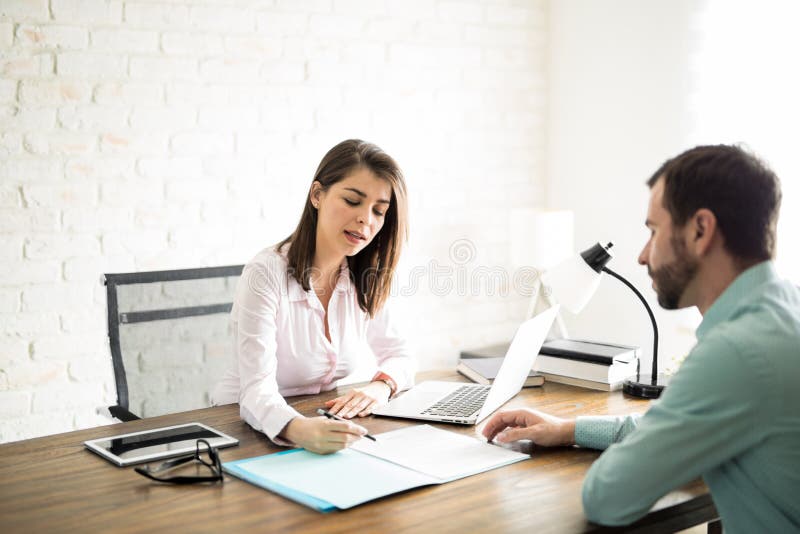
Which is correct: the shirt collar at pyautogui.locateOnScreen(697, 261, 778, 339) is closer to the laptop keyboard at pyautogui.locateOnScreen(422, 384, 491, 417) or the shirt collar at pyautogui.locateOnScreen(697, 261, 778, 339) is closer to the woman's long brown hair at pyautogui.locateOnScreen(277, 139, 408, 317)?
the laptop keyboard at pyautogui.locateOnScreen(422, 384, 491, 417)

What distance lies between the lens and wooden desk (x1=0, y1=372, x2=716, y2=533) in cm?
122

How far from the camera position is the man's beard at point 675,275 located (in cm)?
129

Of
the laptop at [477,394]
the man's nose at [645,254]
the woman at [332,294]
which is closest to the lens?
the man's nose at [645,254]

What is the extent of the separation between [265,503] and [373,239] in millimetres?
1017

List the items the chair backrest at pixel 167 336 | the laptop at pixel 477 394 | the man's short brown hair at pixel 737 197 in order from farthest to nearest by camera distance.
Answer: the chair backrest at pixel 167 336 < the laptop at pixel 477 394 < the man's short brown hair at pixel 737 197

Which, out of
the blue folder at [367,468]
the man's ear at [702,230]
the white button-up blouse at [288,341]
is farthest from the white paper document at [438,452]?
the man's ear at [702,230]

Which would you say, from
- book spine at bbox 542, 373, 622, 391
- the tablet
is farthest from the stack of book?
the tablet

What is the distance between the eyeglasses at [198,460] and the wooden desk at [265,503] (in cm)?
1

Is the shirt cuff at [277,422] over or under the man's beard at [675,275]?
under

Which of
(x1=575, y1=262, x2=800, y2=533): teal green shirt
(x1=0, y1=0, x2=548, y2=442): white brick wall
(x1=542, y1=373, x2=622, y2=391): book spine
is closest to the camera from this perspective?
(x1=575, y1=262, x2=800, y2=533): teal green shirt

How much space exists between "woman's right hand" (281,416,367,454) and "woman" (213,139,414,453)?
24cm

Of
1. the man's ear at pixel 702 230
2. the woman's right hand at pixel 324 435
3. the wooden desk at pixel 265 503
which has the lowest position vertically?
the wooden desk at pixel 265 503

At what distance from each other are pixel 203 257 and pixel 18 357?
704 millimetres

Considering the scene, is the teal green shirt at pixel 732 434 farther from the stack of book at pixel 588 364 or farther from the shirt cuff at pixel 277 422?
the stack of book at pixel 588 364
